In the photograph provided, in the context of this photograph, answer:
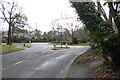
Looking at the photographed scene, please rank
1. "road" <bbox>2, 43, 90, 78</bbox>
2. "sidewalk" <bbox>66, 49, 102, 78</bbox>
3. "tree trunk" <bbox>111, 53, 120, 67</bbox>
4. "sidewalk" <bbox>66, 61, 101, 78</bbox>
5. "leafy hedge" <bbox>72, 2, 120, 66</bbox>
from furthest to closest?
"road" <bbox>2, 43, 90, 78</bbox>, "sidewalk" <bbox>66, 49, 102, 78</bbox>, "sidewalk" <bbox>66, 61, 101, 78</bbox>, "tree trunk" <bbox>111, 53, 120, 67</bbox>, "leafy hedge" <bbox>72, 2, 120, 66</bbox>

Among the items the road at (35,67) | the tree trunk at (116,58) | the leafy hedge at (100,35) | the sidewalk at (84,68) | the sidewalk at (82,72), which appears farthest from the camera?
the road at (35,67)

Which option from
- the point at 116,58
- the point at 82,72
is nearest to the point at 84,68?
the point at 82,72

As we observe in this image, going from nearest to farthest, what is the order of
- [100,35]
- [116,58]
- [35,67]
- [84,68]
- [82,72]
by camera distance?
[116,58], [100,35], [82,72], [84,68], [35,67]

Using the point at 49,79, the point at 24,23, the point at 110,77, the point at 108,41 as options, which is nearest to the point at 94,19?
the point at 108,41

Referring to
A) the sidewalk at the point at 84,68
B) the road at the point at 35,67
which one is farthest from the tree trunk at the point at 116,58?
the road at the point at 35,67

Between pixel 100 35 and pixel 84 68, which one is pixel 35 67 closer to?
pixel 84 68

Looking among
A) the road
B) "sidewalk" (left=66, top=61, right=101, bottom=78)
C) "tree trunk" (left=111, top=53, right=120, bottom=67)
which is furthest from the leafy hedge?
the road

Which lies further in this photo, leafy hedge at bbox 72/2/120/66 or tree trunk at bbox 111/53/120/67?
tree trunk at bbox 111/53/120/67

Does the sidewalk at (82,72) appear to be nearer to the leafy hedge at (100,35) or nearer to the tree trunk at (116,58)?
the leafy hedge at (100,35)

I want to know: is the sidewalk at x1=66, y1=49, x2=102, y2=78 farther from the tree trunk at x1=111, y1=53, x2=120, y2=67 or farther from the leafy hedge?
the tree trunk at x1=111, y1=53, x2=120, y2=67

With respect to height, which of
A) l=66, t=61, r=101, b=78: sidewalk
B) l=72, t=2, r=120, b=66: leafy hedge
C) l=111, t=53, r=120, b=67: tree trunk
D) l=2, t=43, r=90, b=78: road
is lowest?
l=2, t=43, r=90, b=78: road

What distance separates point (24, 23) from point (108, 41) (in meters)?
29.8

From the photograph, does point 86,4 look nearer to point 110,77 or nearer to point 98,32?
point 98,32

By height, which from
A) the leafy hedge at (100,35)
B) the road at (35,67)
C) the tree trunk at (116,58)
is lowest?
the road at (35,67)
